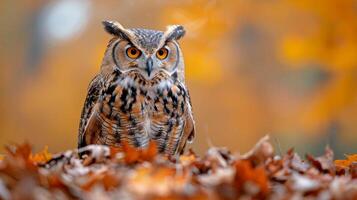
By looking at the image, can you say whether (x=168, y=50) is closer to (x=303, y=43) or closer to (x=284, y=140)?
(x=303, y=43)

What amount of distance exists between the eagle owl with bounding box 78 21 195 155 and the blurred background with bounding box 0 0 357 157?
371 cm

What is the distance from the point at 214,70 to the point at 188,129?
5584 mm

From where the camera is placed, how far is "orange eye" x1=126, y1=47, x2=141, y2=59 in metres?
3.59

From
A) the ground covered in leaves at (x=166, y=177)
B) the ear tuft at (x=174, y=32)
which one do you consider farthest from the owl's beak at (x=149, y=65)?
the ground covered in leaves at (x=166, y=177)

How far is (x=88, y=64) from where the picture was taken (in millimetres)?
9578

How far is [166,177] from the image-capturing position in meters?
1.83

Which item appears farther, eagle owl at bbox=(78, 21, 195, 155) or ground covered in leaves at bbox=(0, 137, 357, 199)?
eagle owl at bbox=(78, 21, 195, 155)

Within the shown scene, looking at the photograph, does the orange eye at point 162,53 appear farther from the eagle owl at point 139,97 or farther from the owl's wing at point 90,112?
the owl's wing at point 90,112

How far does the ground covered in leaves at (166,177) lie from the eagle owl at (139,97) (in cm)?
115

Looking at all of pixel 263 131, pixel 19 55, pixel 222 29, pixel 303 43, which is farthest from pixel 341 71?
pixel 19 55

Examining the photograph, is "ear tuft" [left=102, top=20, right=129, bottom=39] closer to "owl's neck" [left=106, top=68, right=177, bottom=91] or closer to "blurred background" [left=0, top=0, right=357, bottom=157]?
"owl's neck" [left=106, top=68, right=177, bottom=91]

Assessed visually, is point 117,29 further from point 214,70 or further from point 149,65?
point 214,70

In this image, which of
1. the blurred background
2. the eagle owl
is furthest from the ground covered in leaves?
the blurred background

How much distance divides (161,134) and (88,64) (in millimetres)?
6220
